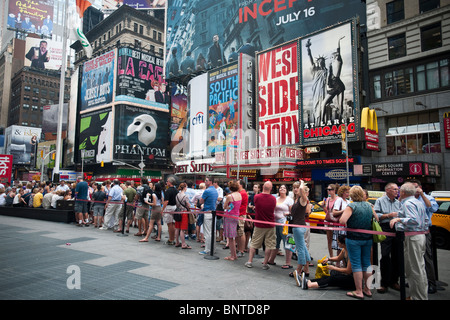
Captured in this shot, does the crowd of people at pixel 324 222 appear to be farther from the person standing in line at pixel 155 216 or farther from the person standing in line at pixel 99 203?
the person standing in line at pixel 99 203

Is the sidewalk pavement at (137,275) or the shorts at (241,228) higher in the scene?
the shorts at (241,228)

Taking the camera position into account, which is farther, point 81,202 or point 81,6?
point 81,6

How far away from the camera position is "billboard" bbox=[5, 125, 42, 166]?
91.2 m

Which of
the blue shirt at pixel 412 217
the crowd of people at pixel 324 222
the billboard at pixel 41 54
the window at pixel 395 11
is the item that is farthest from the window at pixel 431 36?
the billboard at pixel 41 54

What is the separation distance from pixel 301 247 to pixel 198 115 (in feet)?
122

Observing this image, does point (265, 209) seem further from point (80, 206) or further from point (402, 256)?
point (80, 206)

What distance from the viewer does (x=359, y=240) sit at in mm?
5391

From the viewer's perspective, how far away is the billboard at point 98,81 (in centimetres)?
5694

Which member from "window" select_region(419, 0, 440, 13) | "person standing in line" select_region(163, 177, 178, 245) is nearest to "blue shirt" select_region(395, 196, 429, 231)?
"person standing in line" select_region(163, 177, 178, 245)

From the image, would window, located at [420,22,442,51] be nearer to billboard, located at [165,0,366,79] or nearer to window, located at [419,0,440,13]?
window, located at [419,0,440,13]

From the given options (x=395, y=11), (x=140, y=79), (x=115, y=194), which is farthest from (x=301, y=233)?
(x=140, y=79)

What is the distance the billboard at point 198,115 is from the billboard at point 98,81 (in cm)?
2133

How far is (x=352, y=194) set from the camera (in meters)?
5.56

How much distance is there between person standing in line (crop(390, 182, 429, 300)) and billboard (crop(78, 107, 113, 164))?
55220 mm
